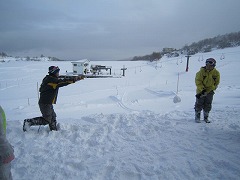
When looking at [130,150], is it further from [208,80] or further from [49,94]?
[208,80]

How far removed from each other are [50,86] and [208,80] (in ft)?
15.4

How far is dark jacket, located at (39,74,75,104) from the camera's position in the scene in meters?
4.94

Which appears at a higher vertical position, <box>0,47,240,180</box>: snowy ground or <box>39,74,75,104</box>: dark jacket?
<box>39,74,75,104</box>: dark jacket

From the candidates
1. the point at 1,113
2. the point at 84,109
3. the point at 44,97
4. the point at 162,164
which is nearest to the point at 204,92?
the point at 162,164

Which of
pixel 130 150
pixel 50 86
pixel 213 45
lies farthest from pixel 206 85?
pixel 213 45

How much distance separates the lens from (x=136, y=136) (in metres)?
4.84

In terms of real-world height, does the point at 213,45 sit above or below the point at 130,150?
above

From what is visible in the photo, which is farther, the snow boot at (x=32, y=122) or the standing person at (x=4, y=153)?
the snow boot at (x=32, y=122)

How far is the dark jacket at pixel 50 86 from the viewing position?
4.94 m

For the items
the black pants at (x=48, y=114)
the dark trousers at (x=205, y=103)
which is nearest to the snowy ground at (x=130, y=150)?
the black pants at (x=48, y=114)

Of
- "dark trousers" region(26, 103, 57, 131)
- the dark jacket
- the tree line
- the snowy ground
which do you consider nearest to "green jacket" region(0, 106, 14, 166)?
the snowy ground

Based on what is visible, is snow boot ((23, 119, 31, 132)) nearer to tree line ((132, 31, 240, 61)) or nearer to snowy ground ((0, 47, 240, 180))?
snowy ground ((0, 47, 240, 180))

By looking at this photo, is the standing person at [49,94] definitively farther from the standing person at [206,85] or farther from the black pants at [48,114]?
the standing person at [206,85]

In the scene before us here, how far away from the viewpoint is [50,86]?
4.98 metres
